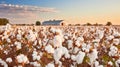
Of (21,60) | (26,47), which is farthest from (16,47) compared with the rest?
(21,60)

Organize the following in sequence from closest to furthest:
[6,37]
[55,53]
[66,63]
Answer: [55,53], [66,63], [6,37]

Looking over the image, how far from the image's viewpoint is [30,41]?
1096cm

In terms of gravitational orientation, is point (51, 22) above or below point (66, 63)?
below

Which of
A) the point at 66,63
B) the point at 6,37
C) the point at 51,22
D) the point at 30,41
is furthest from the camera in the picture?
the point at 51,22

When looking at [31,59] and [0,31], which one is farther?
[0,31]

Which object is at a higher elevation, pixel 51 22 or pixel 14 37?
pixel 14 37

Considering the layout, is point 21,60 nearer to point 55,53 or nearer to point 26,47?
point 55,53

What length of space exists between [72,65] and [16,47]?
109 inches

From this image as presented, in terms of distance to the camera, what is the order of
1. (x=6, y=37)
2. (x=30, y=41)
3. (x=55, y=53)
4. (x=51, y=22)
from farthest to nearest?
1. (x=51, y=22)
2. (x=6, y=37)
3. (x=30, y=41)
4. (x=55, y=53)

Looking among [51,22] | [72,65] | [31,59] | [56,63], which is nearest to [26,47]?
[31,59]

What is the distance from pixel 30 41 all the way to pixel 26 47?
102cm

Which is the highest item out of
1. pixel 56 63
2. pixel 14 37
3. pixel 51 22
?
pixel 56 63

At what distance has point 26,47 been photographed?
32.7 ft

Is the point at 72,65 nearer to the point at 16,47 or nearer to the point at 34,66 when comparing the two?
the point at 34,66
